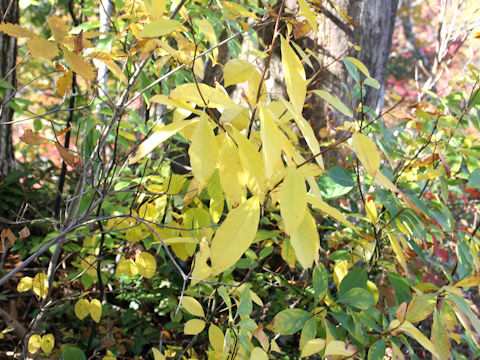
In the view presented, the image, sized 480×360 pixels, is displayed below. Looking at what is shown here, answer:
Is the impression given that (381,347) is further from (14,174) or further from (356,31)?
(14,174)

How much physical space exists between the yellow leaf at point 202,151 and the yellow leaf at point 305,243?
156mm

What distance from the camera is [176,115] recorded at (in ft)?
2.48

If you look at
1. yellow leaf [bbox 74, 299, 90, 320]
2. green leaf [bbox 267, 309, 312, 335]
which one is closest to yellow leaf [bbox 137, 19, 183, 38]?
green leaf [bbox 267, 309, 312, 335]

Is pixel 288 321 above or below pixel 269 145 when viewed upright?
below

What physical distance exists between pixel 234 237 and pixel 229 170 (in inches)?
5.5

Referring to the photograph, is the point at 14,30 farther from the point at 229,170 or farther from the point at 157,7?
the point at 229,170

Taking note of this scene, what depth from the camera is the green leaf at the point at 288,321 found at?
0.86 metres

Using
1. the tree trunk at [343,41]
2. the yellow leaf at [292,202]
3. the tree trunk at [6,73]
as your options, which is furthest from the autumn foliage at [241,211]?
the tree trunk at [6,73]

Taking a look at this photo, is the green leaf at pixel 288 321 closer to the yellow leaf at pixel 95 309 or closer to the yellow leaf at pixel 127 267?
the yellow leaf at pixel 127 267

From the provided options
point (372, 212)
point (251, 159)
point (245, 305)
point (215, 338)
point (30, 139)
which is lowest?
point (215, 338)

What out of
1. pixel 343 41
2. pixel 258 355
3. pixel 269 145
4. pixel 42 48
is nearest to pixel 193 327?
pixel 258 355

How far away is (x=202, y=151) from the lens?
56 cm

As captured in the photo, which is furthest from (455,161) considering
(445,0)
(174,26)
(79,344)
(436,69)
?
(79,344)

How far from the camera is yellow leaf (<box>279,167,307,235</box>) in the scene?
1.63 ft
